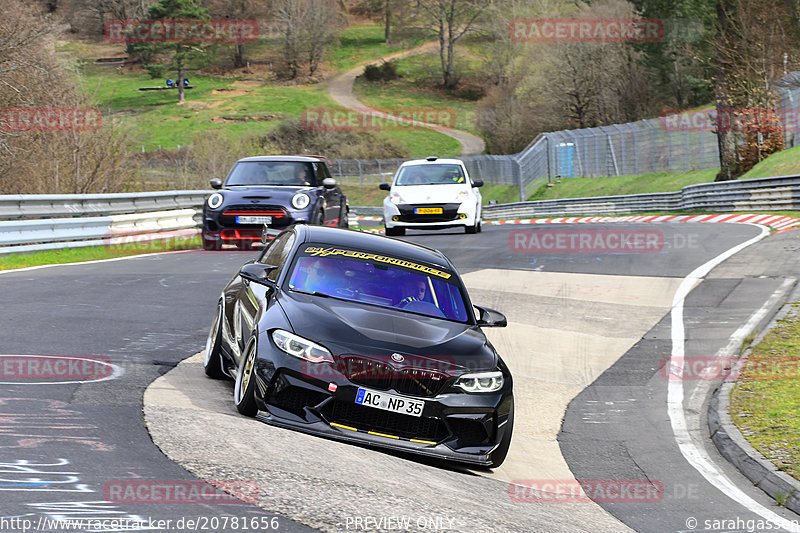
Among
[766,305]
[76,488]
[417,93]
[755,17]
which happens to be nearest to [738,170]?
[755,17]

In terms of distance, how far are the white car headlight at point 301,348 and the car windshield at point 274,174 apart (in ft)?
41.8

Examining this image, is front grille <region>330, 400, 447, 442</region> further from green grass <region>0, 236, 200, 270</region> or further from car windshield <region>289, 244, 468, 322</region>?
green grass <region>0, 236, 200, 270</region>

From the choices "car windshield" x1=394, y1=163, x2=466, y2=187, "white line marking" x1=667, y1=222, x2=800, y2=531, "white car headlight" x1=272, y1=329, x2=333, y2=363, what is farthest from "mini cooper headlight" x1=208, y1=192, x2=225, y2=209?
"white car headlight" x1=272, y1=329, x2=333, y2=363

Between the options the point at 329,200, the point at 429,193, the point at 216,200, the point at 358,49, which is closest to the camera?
the point at 216,200

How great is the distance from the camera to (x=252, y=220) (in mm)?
18859

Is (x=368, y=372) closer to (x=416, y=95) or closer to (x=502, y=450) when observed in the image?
(x=502, y=450)

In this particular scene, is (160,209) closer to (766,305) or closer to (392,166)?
(766,305)

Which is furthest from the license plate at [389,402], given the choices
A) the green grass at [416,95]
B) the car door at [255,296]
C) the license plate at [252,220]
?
the green grass at [416,95]

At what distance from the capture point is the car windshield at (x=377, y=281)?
307 inches

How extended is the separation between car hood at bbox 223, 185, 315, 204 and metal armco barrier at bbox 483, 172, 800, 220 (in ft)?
48.7

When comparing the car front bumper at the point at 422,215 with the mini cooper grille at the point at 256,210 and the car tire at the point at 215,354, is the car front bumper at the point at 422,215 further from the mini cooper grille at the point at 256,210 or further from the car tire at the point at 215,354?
the car tire at the point at 215,354

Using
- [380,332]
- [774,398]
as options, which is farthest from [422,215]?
[380,332]

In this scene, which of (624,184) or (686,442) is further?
(624,184)

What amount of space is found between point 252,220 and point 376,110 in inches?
3427
